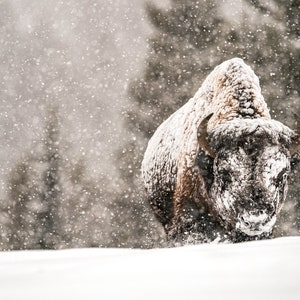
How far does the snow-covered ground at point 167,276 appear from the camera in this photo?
1771mm

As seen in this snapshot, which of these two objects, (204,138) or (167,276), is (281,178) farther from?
(167,276)

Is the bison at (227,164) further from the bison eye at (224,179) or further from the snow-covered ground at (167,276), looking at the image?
the snow-covered ground at (167,276)

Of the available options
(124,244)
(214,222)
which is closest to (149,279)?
(214,222)

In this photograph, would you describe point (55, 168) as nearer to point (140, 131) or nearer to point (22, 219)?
point (22, 219)

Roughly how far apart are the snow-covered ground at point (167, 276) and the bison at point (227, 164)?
9.42 feet

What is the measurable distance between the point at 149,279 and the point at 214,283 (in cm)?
23

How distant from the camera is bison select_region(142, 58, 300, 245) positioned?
209 inches

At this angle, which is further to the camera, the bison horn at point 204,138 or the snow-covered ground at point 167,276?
the bison horn at point 204,138

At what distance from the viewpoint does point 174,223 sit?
6.66 meters

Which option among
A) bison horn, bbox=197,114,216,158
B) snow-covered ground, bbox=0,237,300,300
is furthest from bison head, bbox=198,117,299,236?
snow-covered ground, bbox=0,237,300,300

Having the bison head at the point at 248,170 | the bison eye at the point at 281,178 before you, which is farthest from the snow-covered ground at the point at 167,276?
the bison eye at the point at 281,178

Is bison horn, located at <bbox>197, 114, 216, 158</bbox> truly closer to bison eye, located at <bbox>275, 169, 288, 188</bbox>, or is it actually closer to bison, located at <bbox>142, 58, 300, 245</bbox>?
bison, located at <bbox>142, 58, 300, 245</bbox>

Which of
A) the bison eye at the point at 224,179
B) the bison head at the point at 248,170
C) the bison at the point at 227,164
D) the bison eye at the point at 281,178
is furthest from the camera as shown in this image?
the bison eye at the point at 224,179

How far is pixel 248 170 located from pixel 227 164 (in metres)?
0.26
